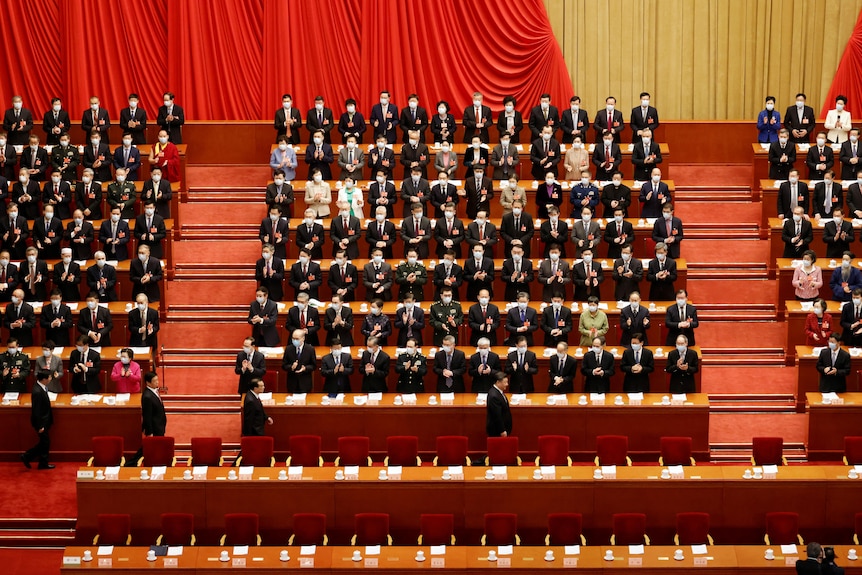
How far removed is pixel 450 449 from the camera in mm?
11867

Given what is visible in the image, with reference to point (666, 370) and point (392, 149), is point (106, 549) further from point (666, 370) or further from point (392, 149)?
point (392, 149)

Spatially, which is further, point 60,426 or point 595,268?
point 595,268

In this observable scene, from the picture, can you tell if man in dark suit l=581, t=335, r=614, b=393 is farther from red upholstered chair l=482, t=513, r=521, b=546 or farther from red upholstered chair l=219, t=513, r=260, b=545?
red upholstered chair l=219, t=513, r=260, b=545

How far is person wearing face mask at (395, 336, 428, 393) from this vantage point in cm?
1280

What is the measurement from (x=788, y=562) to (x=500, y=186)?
19.9ft

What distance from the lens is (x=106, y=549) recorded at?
35.2ft

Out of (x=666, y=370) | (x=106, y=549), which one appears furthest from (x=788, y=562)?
(x=106, y=549)

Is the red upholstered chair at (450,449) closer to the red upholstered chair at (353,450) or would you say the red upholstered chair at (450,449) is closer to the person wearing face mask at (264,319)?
the red upholstered chair at (353,450)

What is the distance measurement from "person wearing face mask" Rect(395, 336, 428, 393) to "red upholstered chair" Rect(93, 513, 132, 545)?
9.89 feet

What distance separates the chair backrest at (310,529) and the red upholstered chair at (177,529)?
84 cm

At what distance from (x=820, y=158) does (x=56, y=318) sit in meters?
8.50

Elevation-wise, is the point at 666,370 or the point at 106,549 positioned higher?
the point at 666,370

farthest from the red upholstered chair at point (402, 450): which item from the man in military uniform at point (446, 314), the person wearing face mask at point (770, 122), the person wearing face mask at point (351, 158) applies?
the person wearing face mask at point (770, 122)

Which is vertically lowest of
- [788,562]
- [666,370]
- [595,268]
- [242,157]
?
[788,562]
